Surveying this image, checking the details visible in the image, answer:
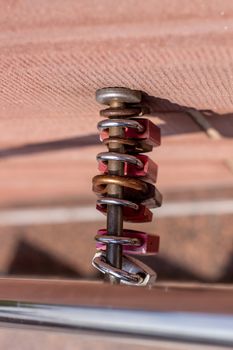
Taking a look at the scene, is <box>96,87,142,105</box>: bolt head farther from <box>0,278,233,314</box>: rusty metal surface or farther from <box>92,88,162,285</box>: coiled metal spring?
<box>0,278,233,314</box>: rusty metal surface

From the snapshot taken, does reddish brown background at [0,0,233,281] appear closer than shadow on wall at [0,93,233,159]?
Yes

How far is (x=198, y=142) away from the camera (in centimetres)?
68

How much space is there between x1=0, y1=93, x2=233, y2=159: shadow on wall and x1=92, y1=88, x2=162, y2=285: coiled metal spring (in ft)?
0.07

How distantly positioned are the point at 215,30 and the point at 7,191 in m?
0.83

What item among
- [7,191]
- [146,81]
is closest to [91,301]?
[146,81]

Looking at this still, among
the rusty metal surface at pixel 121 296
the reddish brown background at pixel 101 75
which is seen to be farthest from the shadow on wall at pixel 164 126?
the rusty metal surface at pixel 121 296

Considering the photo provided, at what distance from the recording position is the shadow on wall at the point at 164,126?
18.8 inches

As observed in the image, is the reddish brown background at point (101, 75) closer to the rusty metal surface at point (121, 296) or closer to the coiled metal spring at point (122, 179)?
the coiled metal spring at point (122, 179)

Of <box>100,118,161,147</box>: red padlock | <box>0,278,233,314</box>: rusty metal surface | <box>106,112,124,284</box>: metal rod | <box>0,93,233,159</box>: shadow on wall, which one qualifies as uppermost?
<box>0,93,233,159</box>: shadow on wall

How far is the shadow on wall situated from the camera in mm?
479

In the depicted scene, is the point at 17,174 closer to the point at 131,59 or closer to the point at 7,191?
the point at 7,191

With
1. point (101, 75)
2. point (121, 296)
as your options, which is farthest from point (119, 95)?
point (121, 296)

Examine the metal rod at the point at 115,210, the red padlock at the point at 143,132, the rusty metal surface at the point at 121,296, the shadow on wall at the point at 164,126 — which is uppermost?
the shadow on wall at the point at 164,126

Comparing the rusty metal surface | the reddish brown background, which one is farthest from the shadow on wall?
the rusty metal surface
